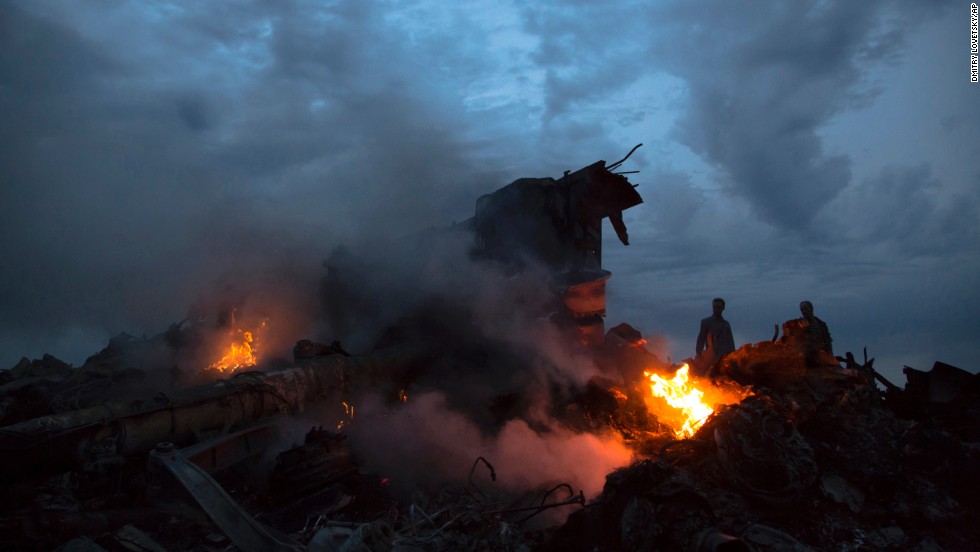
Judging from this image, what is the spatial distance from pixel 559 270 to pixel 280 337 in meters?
7.67

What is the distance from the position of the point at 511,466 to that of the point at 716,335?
5760 mm

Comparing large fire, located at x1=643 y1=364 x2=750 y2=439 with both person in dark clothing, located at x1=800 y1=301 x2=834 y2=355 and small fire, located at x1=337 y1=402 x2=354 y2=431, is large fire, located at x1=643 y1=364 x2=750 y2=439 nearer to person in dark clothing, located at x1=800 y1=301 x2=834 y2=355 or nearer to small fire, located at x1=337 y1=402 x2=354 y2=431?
person in dark clothing, located at x1=800 y1=301 x2=834 y2=355

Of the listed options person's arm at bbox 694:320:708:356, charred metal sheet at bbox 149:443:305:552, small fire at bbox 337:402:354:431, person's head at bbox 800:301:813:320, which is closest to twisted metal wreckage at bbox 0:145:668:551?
charred metal sheet at bbox 149:443:305:552

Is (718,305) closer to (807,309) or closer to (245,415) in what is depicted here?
(807,309)

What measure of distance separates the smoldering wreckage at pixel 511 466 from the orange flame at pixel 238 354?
1870 mm

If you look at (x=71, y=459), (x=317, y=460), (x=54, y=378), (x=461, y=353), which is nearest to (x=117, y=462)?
(x=71, y=459)

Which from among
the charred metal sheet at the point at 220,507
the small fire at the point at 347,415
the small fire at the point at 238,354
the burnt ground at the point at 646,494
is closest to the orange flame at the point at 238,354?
the small fire at the point at 238,354

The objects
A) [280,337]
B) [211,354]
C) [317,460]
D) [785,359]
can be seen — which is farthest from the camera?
[280,337]

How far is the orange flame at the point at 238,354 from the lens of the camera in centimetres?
1124

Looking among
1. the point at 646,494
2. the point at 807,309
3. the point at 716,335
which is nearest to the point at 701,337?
the point at 716,335

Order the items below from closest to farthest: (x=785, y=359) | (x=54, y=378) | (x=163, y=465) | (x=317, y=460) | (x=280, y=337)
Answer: (x=163, y=465)
(x=317, y=460)
(x=785, y=359)
(x=54, y=378)
(x=280, y=337)

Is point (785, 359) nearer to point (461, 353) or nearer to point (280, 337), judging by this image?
point (461, 353)

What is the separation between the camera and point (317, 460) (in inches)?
225

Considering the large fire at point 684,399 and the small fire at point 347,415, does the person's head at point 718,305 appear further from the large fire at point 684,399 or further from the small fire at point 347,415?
the small fire at point 347,415
